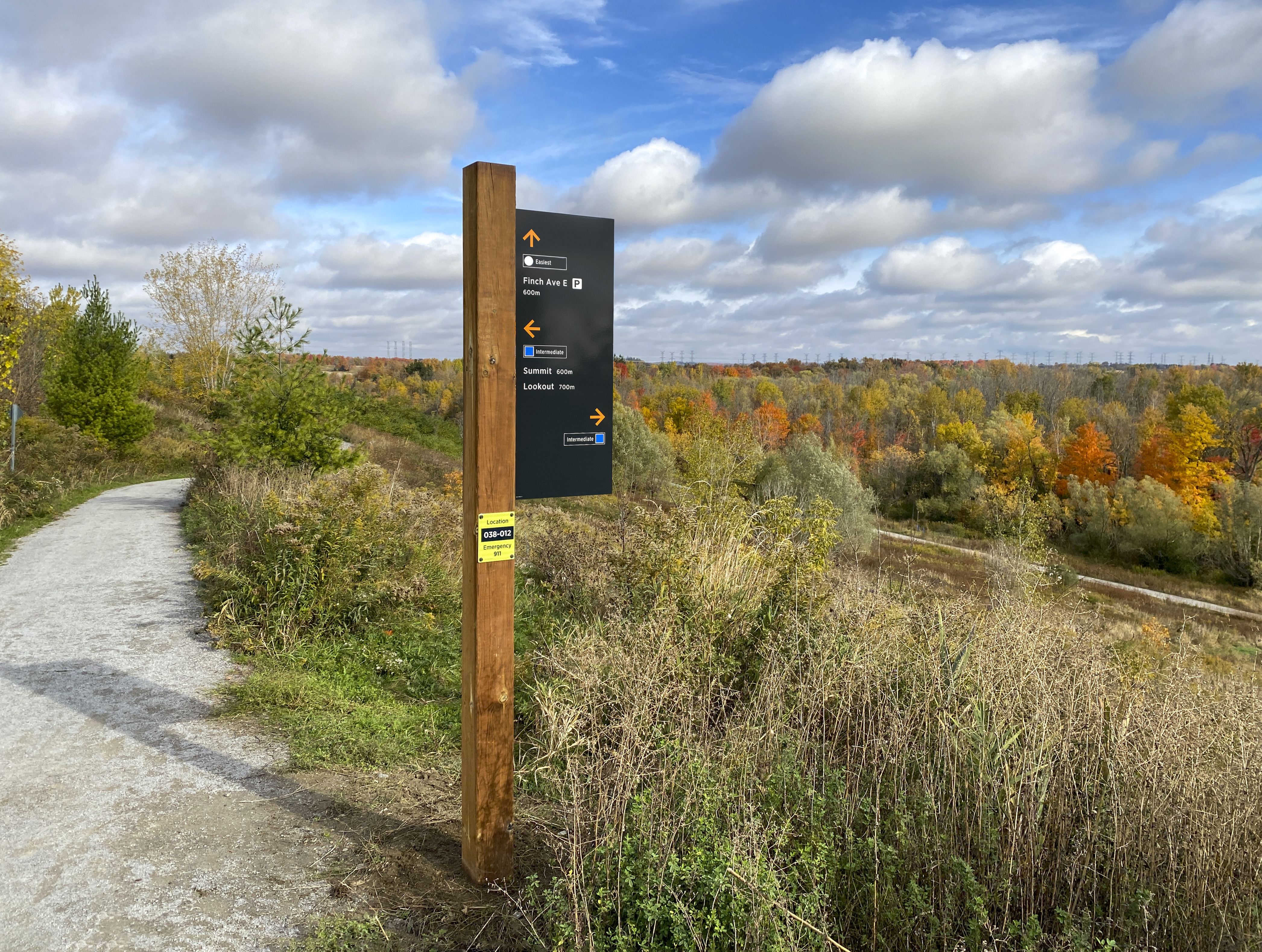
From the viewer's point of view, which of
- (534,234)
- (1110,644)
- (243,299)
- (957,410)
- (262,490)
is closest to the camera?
(534,234)

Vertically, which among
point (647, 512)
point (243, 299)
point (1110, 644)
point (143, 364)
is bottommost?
point (1110, 644)

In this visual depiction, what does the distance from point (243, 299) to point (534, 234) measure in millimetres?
32853

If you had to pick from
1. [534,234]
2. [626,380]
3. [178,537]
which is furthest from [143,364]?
[626,380]

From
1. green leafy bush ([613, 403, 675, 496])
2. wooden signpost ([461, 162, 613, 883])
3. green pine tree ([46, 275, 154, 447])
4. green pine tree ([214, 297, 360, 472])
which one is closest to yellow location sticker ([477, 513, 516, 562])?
wooden signpost ([461, 162, 613, 883])

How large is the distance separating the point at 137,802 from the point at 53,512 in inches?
496

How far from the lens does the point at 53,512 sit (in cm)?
1388

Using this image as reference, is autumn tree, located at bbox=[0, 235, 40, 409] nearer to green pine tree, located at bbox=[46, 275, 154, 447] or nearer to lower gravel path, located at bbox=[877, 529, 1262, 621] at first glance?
green pine tree, located at bbox=[46, 275, 154, 447]

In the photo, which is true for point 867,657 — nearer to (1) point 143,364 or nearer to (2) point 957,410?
(1) point 143,364

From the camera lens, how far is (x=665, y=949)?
2.54 m

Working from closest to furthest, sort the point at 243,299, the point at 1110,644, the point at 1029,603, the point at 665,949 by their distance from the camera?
the point at 665,949
the point at 1110,644
the point at 1029,603
the point at 243,299

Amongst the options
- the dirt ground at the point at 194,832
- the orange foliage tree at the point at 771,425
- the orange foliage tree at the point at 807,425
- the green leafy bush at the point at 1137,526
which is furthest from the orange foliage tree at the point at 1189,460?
the dirt ground at the point at 194,832

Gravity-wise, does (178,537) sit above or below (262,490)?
below

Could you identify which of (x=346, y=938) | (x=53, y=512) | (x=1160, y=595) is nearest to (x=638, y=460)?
(x=1160, y=595)

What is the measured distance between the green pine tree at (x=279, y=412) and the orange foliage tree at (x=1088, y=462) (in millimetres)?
52080
